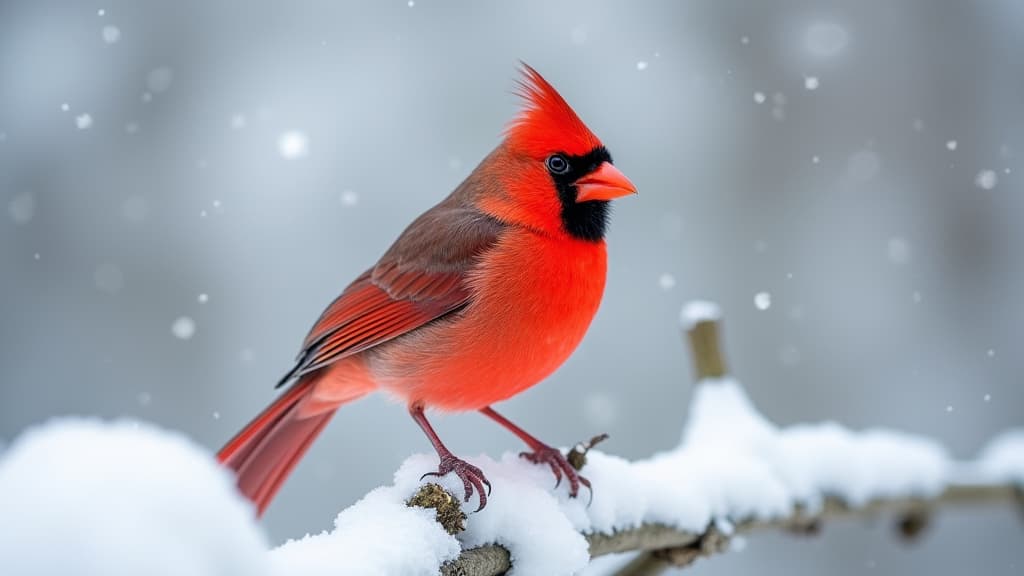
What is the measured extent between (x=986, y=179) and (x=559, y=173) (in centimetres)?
421

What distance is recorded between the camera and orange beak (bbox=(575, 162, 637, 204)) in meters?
2.16

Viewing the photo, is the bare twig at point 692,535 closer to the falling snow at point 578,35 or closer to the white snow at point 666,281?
the white snow at point 666,281

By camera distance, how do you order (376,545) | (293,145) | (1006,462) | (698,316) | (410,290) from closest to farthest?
1. (376,545)
2. (410,290)
3. (698,316)
4. (1006,462)
5. (293,145)

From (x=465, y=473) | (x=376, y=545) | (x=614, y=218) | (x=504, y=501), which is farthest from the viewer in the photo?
(x=614, y=218)

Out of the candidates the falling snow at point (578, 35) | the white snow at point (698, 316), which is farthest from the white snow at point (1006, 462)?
the falling snow at point (578, 35)

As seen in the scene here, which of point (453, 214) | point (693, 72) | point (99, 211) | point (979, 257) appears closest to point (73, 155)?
point (99, 211)

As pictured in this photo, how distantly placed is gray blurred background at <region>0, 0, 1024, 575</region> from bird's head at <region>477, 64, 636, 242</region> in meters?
3.04

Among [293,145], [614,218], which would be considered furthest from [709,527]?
[293,145]

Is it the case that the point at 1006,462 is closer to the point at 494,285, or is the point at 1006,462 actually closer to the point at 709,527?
the point at 709,527

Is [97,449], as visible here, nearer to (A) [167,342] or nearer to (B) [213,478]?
(B) [213,478]

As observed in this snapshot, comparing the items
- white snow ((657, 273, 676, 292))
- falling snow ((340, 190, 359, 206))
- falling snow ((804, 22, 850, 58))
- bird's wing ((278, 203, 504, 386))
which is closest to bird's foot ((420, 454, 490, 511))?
bird's wing ((278, 203, 504, 386))

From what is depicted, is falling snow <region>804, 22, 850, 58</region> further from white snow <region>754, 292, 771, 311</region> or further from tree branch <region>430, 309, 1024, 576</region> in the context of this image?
tree branch <region>430, 309, 1024, 576</region>

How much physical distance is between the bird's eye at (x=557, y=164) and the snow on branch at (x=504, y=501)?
620 mm

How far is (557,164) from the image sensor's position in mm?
2221
